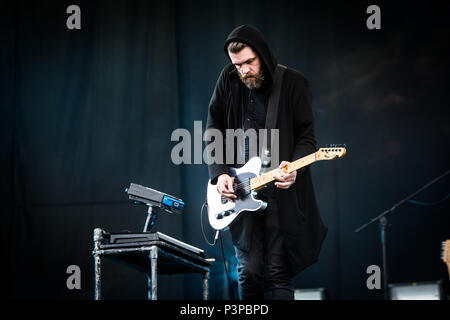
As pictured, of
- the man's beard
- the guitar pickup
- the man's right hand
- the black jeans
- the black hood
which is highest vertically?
the black hood

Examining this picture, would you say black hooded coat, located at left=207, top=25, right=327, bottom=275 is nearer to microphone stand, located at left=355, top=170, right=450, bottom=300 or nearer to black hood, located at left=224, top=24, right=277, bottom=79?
black hood, located at left=224, top=24, right=277, bottom=79

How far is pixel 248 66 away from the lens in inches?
114

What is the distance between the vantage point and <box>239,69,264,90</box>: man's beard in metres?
2.93

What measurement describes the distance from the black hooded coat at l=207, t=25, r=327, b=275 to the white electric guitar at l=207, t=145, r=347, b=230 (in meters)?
0.07

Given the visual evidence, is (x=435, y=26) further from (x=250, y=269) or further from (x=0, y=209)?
(x=0, y=209)

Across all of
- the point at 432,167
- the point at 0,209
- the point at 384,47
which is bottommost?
the point at 0,209

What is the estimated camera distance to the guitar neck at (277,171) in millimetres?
2697

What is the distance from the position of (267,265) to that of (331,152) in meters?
0.69

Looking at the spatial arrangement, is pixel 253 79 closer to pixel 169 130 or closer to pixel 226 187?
pixel 226 187

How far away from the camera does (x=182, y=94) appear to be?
15.5 ft

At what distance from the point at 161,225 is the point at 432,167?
2.42 m

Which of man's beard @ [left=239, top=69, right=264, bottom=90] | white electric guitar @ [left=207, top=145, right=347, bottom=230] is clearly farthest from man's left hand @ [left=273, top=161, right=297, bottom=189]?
man's beard @ [left=239, top=69, right=264, bottom=90]
